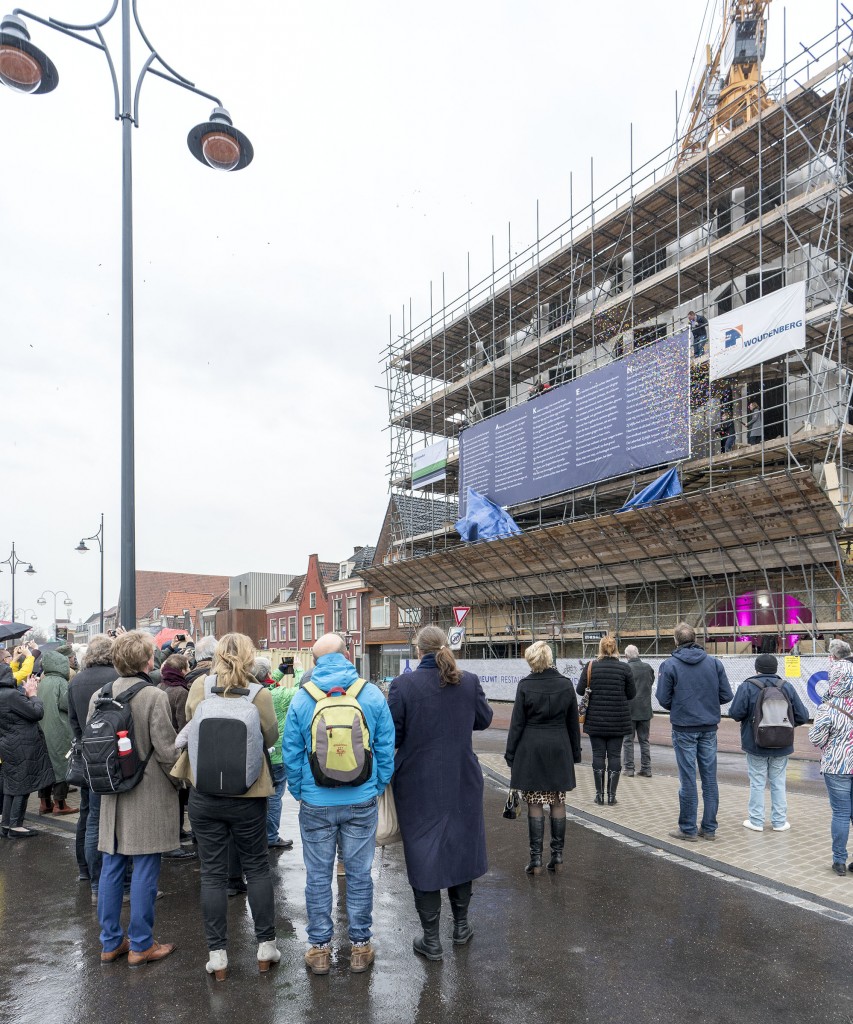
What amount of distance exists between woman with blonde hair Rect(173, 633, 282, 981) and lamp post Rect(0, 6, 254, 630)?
3.32 meters

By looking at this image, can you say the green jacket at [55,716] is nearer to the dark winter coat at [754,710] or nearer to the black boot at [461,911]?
the black boot at [461,911]

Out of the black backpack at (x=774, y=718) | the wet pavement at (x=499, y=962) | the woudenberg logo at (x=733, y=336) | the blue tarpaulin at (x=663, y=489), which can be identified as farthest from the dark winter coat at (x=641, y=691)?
the woudenberg logo at (x=733, y=336)

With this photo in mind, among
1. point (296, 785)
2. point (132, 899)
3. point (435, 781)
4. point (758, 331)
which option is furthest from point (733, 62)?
point (132, 899)

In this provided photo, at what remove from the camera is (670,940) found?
15.4ft

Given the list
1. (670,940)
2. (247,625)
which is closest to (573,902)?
(670,940)

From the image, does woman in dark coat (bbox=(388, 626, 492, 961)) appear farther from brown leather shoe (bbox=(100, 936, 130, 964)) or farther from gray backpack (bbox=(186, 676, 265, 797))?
brown leather shoe (bbox=(100, 936, 130, 964))

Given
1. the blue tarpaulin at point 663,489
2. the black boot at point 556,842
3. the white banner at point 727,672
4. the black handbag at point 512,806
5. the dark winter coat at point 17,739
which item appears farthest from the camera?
the blue tarpaulin at point 663,489

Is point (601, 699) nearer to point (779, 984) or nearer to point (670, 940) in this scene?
point (670, 940)

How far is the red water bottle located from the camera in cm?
445

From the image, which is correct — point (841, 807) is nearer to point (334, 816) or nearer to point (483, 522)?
point (334, 816)

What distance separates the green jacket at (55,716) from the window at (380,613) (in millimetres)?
30251

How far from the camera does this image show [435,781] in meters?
4.59

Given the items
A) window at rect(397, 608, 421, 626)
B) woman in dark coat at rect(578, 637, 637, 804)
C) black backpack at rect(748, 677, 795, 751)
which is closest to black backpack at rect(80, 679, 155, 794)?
woman in dark coat at rect(578, 637, 637, 804)

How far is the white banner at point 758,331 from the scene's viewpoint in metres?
16.7
